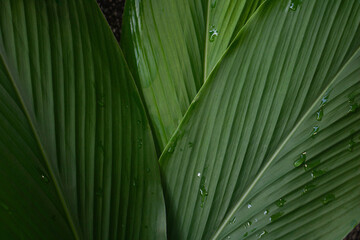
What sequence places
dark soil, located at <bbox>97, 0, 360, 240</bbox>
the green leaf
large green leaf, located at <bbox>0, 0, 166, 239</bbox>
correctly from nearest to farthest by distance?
1. large green leaf, located at <bbox>0, 0, 166, 239</bbox>
2. the green leaf
3. dark soil, located at <bbox>97, 0, 360, 240</bbox>

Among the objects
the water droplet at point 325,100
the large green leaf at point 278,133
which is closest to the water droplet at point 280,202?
the large green leaf at point 278,133

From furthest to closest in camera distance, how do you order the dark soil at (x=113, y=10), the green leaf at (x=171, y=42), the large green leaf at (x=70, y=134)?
the dark soil at (x=113, y=10) < the green leaf at (x=171, y=42) < the large green leaf at (x=70, y=134)

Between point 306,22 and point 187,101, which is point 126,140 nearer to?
point 187,101

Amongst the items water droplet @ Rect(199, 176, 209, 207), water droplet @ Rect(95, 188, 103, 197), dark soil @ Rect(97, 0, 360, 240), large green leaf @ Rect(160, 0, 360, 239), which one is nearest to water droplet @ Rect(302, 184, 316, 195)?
large green leaf @ Rect(160, 0, 360, 239)

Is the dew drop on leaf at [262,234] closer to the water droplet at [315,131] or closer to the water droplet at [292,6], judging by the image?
the water droplet at [315,131]

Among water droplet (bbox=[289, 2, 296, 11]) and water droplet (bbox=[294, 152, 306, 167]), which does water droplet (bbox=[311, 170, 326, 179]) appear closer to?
water droplet (bbox=[294, 152, 306, 167])

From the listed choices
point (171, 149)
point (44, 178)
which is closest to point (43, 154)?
point (44, 178)
